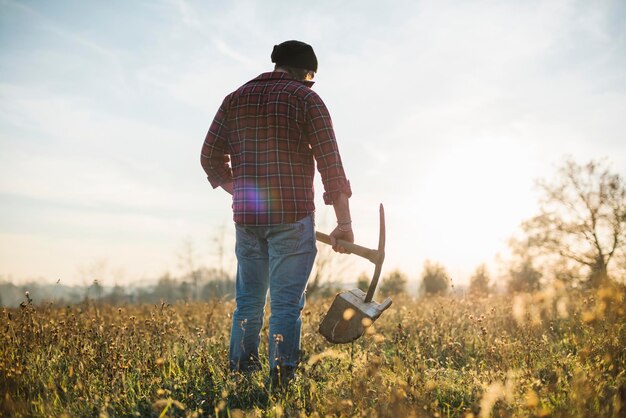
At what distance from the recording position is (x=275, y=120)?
3.12 m

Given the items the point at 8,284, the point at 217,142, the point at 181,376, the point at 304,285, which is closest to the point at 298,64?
the point at 217,142

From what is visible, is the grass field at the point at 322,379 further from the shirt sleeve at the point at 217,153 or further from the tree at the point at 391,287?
the tree at the point at 391,287

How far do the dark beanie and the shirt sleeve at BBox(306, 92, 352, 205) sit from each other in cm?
35

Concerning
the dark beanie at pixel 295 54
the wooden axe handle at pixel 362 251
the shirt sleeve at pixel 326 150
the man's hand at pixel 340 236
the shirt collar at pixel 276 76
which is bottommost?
the wooden axe handle at pixel 362 251

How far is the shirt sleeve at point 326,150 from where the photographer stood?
121 inches

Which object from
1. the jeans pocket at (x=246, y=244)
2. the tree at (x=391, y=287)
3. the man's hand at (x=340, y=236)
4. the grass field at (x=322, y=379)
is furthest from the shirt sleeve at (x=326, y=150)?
the tree at (x=391, y=287)

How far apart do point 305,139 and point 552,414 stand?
2408 mm

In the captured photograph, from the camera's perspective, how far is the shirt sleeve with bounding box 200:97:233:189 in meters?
3.47

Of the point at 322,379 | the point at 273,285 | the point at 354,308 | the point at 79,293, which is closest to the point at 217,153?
the point at 273,285

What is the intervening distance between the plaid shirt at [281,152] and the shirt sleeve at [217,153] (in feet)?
0.75

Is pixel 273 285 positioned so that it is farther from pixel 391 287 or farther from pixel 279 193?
pixel 391 287

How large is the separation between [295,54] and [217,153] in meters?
1.06

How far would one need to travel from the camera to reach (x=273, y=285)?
304cm

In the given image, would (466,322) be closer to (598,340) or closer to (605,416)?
(598,340)
